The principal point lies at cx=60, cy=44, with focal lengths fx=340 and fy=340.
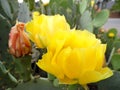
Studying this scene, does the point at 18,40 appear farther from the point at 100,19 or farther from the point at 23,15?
the point at 100,19

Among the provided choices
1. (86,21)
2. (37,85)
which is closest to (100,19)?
(86,21)

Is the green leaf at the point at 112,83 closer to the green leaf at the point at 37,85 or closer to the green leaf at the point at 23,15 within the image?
the green leaf at the point at 37,85

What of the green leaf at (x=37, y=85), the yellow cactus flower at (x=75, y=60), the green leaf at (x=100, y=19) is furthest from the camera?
the green leaf at (x=100, y=19)

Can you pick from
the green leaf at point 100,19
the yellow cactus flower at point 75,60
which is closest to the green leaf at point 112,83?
the yellow cactus flower at point 75,60

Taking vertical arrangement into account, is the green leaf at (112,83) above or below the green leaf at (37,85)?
above

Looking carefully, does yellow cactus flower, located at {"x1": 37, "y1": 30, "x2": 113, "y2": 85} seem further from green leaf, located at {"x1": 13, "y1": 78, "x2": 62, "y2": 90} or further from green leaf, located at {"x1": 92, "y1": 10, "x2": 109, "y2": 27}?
green leaf, located at {"x1": 92, "y1": 10, "x2": 109, "y2": 27}

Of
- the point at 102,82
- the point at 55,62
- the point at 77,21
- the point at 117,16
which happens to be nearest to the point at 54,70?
the point at 55,62

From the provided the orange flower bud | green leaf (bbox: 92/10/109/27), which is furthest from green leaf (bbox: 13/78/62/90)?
green leaf (bbox: 92/10/109/27)
